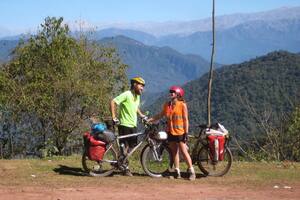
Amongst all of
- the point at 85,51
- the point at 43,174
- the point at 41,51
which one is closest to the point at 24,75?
the point at 41,51

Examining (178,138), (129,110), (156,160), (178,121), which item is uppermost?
(129,110)

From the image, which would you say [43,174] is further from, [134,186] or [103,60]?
[103,60]

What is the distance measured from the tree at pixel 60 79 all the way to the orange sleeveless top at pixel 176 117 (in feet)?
46.3

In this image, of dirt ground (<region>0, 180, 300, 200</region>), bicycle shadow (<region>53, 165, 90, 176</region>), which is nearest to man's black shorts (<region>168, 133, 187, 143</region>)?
dirt ground (<region>0, 180, 300, 200</region>)

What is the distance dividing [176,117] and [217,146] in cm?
111

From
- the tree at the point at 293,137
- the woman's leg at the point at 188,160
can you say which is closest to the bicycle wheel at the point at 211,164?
the woman's leg at the point at 188,160

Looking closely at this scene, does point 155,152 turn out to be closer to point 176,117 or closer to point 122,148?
point 122,148

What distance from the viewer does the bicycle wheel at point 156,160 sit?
10.3 meters

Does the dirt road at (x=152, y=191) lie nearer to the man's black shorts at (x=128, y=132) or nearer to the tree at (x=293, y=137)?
the man's black shorts at (x=128, y=132)

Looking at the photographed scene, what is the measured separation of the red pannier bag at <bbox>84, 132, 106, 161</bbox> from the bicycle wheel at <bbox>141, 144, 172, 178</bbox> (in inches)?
32.9

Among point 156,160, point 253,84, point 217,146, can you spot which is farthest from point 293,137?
point 253,84

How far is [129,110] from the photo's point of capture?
33.1 feet

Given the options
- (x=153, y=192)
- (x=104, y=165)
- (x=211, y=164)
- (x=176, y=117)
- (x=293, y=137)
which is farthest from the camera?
(x=293, y=137)

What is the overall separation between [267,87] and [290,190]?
8224 centimetres
